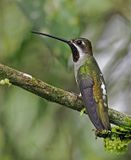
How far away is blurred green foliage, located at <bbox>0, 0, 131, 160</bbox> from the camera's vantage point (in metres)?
4.89

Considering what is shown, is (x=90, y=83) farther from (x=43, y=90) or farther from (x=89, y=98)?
(x=43, y=90)

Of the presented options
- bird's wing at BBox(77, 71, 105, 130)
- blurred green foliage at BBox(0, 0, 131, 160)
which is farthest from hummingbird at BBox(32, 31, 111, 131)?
blurred green foliage at BBox(0, 0, 131, 160)

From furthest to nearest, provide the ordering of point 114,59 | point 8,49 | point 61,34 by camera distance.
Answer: point 114,59 → point 8,49 → point 61,34

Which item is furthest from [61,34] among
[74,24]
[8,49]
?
[8,49]

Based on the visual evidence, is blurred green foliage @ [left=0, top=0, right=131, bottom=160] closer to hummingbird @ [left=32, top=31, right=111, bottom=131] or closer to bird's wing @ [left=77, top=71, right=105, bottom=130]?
hummingbird @ [left=32, top=31, right=111, bottom=131]

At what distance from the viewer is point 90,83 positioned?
11.5 feet

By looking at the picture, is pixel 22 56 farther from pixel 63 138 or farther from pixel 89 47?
pixel 89 47

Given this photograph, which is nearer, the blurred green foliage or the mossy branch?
the mossy branch

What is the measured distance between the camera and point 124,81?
16.9 feet

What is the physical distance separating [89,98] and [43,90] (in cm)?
33

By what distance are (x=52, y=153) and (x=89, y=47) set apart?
1.30m

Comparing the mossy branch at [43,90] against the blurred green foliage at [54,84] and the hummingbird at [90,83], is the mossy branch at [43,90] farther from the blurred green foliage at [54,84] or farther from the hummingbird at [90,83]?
the blurred green foliage at [54,84]

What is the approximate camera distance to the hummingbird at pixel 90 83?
3.15 m

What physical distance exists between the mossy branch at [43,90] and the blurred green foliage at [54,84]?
5.25 ft
